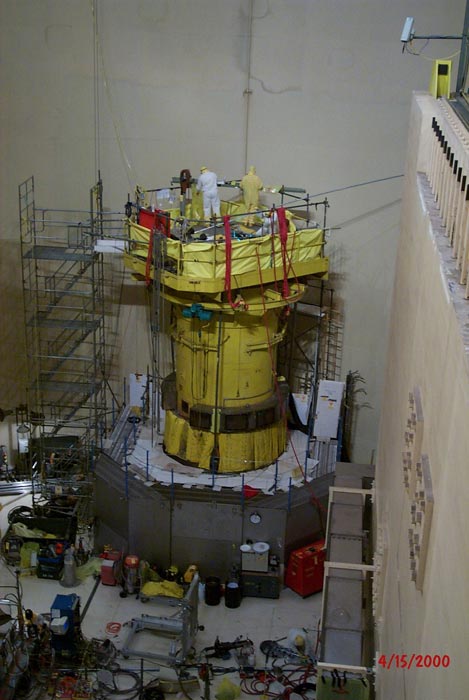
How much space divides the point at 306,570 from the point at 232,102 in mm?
8488

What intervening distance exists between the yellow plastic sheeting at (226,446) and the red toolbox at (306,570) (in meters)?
1.87

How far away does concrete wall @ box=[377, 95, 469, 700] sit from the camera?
135 inches

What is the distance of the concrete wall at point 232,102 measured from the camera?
1430 centimetres

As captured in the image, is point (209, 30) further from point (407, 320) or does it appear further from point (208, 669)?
point (208, 669)

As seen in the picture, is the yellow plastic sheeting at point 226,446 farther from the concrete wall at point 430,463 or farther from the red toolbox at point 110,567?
the concrete wall at point 430,463

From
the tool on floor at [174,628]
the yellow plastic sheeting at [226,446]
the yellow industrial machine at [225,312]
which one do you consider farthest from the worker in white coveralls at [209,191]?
the tool on floor at [174,628]

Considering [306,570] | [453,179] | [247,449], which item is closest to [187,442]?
[247,449]

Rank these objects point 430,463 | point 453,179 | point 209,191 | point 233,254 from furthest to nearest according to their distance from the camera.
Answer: point 209,191 → point 233,254 → point 453,179 → point 430,463

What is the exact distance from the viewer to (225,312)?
13.2 metres

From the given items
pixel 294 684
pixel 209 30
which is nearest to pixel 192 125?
pixel 209 30

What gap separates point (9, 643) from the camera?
35.1ft

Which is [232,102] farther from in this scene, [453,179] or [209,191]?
[453,179]
